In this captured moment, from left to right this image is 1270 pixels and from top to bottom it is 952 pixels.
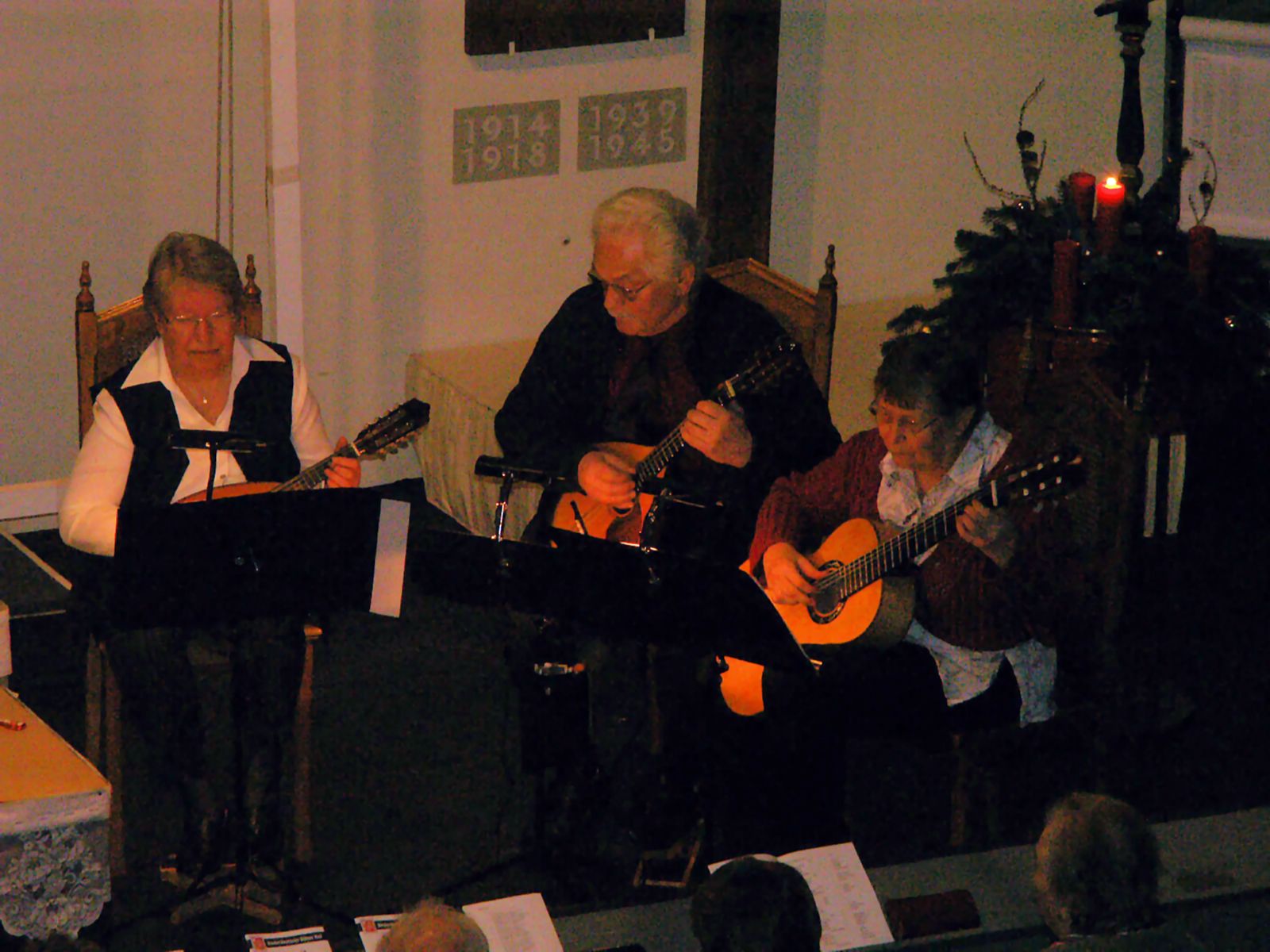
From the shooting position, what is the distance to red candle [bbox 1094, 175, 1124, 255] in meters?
5.46

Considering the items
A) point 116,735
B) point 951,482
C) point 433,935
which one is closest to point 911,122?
point 951,482

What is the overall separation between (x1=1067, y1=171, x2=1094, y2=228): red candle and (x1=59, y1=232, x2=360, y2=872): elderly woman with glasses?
274 centimetres

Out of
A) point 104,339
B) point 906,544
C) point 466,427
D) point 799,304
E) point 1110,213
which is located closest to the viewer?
point 906,544

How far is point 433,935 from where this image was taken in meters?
2.28

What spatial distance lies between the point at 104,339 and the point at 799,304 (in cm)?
175

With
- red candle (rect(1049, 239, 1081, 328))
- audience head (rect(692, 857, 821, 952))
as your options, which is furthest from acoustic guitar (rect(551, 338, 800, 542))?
red candle (rect(1049, 239, 1081, 328))

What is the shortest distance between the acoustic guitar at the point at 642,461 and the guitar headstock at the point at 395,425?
410 millimetres

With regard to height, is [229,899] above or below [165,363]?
below

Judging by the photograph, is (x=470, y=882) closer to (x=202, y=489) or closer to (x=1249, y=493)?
(x=202, y=489)

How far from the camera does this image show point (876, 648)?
11.9ft

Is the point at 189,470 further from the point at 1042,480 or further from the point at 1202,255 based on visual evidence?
the point at 1202,255

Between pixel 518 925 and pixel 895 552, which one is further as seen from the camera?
pixel 895 552

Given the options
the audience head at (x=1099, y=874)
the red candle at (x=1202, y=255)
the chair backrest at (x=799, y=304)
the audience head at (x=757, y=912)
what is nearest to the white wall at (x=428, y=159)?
the red candle at (x=1202, y=255)

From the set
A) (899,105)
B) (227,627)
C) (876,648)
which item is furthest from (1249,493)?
(227,627)
